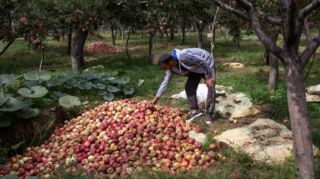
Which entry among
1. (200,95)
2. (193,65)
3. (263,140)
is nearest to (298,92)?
(263,140)

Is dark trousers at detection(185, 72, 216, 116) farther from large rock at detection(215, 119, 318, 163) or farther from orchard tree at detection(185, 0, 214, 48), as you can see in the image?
orchard tree at detection(185, 0, 214, 48)

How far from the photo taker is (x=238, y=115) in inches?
182

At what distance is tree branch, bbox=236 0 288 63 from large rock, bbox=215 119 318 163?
3.71 feet

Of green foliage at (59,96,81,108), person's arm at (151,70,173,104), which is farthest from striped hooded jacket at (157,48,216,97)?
green foliage at (59,96,81,108)

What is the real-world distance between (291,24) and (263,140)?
1671 millimetres

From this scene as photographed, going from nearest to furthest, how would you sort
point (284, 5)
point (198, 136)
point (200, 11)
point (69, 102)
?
1. point (284, 5)
2. point (198, 136)
3. point (69, 102)
4. point (200, 11)

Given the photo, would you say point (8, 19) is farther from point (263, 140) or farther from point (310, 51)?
point (310, 51)

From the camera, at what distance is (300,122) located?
8.71 ft

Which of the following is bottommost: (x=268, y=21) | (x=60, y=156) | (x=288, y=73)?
(x=60, y=156)

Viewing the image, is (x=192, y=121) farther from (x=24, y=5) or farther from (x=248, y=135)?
(x=24, y=5)

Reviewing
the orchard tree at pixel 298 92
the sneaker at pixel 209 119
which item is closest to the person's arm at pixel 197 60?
the sneaker at pixel 209 119

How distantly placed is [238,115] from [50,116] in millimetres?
3160

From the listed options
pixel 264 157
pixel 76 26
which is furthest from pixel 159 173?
pixel 76 26

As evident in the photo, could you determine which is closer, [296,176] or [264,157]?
[296,176]
